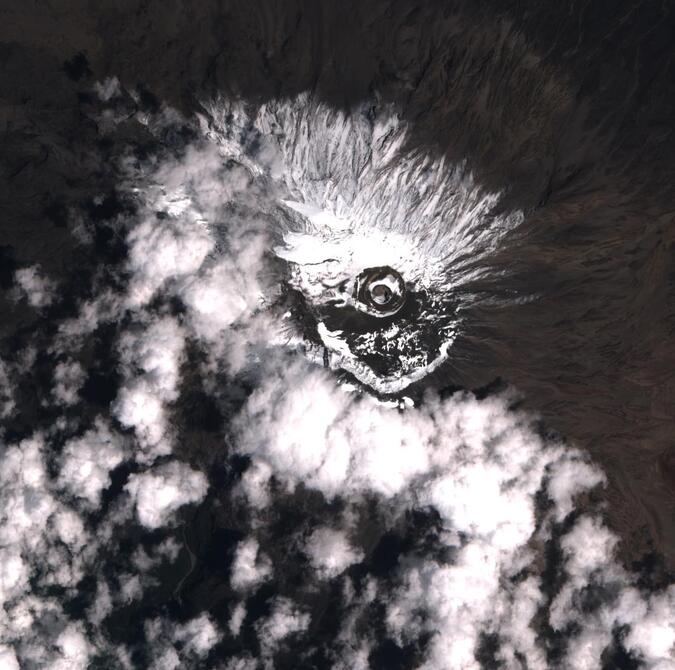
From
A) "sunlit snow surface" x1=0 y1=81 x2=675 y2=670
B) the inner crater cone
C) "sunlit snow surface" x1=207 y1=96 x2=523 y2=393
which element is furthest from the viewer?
the inner crater cone

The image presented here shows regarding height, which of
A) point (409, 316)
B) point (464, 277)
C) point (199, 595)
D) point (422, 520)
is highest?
point (464, 277)

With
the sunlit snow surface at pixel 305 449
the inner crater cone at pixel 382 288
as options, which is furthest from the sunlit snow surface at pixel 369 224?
Result: the inner crater cone at pixel 382 288

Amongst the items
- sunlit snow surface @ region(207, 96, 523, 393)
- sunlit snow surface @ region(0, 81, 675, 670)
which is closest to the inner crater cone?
sunlit snow surface @ region(207, 96, 523, 393)

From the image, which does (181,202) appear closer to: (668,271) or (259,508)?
(259,508)

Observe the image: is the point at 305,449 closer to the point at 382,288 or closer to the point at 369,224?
the point at 382,288

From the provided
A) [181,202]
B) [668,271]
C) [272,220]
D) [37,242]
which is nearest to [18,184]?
Answer: [37,242]

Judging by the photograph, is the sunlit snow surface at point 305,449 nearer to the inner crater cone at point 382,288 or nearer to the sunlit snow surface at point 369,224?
the sunlit snow surface at point 369,224

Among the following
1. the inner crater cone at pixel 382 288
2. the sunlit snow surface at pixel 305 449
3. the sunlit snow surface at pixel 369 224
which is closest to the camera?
the sunlit snow surface at pixel 369 224

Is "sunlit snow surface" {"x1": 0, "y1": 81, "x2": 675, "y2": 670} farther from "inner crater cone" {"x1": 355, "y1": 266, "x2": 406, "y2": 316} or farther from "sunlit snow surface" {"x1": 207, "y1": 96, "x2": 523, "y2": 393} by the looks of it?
"inner crater cone" {"x1": 355, "y1": 266, "x2": 406, "y2": 316}

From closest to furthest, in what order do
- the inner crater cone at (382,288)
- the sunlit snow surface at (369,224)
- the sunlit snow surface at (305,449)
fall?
the sunlit snow surface at (369,224)
the sunlit snow surface at (305,449)
the inner crater cone at (382,288)
